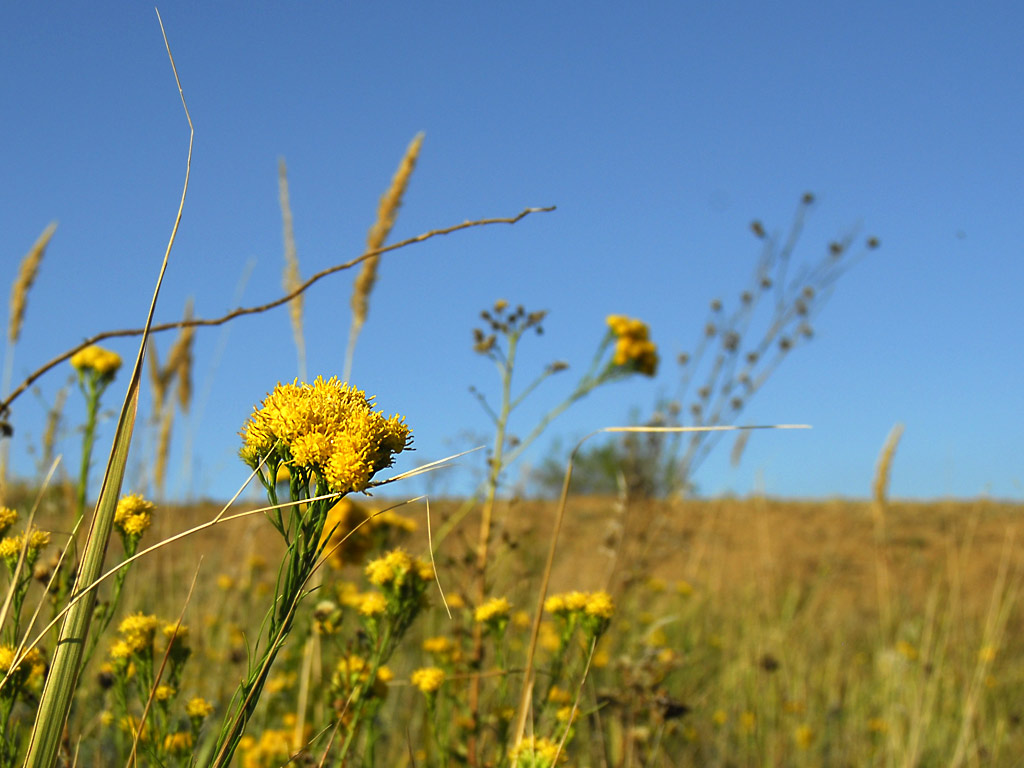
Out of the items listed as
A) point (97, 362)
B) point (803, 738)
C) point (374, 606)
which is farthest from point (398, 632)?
point (803, 738)

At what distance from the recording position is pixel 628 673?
76.0 inches

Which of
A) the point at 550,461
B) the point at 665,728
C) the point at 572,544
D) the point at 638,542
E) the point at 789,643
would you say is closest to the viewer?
the point at 665,728

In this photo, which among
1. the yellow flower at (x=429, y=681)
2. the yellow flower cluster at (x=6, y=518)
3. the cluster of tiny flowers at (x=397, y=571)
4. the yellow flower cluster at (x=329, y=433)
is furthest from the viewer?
the yellow flower at (x=429, y=681)

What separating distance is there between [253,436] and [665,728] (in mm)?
1546

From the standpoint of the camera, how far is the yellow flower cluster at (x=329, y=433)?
78cm

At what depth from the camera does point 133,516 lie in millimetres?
1173

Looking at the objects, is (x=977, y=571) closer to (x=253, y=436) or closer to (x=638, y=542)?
(x=638, y=542)

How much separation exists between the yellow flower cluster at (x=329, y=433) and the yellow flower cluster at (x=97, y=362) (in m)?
1.12

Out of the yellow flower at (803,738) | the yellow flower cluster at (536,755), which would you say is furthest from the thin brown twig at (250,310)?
the yellow flower at (803,738)

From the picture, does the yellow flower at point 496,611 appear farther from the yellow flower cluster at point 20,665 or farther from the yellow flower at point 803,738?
the yellow flower at point 803,738

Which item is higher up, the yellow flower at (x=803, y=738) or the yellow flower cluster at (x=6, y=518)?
the yellow flower cluster at (x=6, y=518)

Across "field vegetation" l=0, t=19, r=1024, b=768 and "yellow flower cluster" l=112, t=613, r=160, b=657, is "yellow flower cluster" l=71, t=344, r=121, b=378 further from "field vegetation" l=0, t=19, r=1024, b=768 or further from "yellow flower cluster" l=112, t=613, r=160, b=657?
"yellow flower cluster" l=112, t=613, r=160, b=657

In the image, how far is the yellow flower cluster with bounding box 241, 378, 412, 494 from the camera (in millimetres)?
777

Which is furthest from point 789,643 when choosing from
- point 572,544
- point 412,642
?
point 572,544
